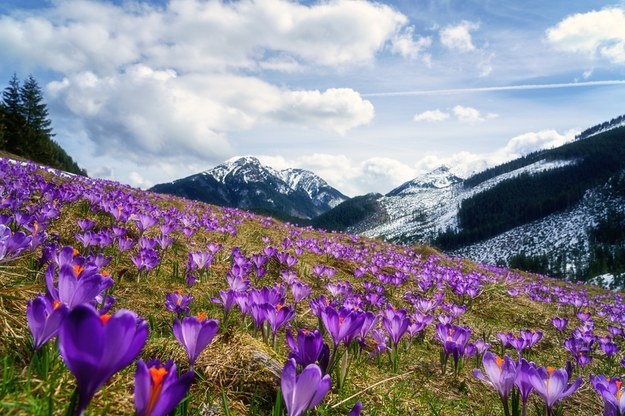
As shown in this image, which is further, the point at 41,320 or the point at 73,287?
the point at 73,287

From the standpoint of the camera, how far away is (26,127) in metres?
52.6

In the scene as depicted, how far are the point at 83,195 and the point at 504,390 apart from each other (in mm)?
7280

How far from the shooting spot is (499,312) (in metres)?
8.74

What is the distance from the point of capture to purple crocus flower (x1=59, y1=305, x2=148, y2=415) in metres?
0.94

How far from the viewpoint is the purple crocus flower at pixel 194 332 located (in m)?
1.79

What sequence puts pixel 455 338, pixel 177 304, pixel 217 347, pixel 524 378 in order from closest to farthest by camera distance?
pixel 524 378, pixel 217 347, pixel 177 304, pixel 455 338

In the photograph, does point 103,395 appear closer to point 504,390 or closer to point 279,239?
point 504,390

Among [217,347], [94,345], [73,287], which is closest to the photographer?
[94,345]

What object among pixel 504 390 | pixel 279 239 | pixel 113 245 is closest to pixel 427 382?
pixel 504 390

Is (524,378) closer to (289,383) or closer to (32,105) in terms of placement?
(289,383)

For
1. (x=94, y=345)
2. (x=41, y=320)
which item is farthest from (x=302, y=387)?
(x=41, y=320)

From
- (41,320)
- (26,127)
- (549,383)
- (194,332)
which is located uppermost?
(26,127)

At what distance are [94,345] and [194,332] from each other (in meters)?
0.88

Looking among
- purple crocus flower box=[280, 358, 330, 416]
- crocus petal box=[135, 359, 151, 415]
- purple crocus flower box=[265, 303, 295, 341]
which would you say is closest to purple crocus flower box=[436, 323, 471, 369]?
purple crocus flower box=[265, 303, 295, 341]
